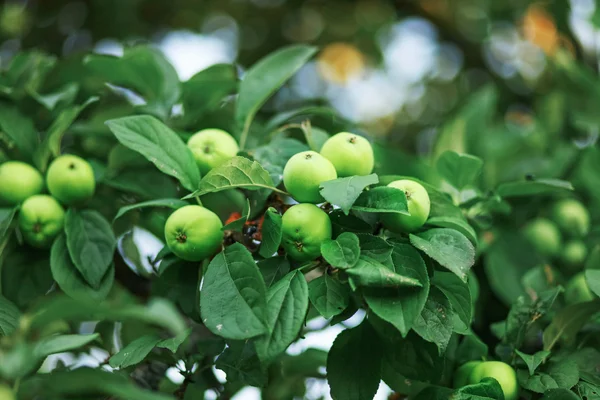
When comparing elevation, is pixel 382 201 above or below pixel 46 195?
above

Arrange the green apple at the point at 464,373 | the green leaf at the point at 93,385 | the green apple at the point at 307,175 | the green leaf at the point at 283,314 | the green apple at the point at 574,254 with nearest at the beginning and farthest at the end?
the green leaf at the point at 93,385 → the green leaf at the point at 283,314 → the green apple at the point at 307,175 → the green apple at the point at 464,373 → the green apple at the point at 574,254

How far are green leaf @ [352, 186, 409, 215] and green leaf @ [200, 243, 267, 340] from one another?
0.62ft

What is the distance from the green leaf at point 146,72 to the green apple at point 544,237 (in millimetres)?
930

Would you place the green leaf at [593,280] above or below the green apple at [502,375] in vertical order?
above

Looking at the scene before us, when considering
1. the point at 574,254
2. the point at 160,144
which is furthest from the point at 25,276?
the point at 574,254

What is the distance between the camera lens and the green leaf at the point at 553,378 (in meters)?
0.98

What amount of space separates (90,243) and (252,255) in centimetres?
32

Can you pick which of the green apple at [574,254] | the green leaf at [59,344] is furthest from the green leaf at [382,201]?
the green apple at [574,254]

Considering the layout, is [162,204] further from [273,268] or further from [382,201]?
[382,201]

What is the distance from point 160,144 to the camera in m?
1.08

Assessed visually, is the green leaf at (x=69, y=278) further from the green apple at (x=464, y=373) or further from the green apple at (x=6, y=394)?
the green apple at (x=464, y=373)

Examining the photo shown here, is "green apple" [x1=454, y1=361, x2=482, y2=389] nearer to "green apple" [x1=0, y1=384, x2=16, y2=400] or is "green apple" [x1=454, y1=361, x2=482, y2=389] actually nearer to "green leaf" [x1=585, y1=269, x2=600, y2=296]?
"green leaf" [x1=585, y1=269, x2=600, y2=296]

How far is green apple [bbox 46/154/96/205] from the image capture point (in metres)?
1.14

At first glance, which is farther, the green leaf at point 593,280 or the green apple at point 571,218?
the green apple at point 571,218
